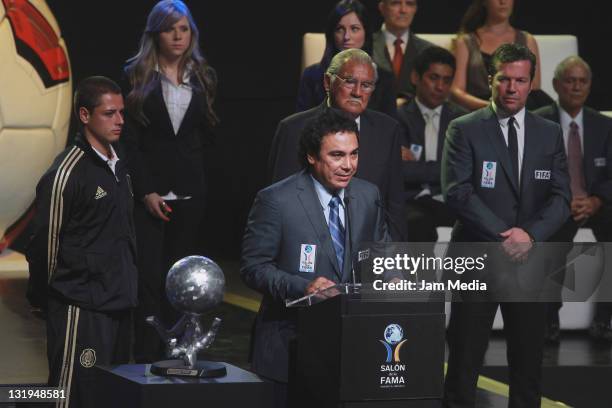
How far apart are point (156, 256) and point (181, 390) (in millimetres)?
2240

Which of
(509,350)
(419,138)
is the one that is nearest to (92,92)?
(509,350)

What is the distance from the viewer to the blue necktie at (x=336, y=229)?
3.97 metres

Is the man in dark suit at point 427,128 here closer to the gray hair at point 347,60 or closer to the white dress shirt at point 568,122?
the white dress shirt at point 568,122

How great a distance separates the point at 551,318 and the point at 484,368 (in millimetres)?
903

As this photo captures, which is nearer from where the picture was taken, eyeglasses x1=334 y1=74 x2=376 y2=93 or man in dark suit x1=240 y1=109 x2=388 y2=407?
man in dark suit x1=240 y1=109 x2=388 y2=407

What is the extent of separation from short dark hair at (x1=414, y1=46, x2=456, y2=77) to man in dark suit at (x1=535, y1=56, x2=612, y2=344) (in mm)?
530

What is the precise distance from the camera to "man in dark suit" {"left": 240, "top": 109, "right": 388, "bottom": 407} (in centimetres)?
393

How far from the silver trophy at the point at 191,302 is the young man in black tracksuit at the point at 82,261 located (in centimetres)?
92

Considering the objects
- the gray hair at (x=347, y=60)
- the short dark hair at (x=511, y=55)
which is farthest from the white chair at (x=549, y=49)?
the gray hair at (x=347, y=60)

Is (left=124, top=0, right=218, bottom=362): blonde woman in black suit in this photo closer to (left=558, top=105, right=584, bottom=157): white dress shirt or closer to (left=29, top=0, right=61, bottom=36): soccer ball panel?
(left=558, top=105, right=584, bottom=157): white dress shirt

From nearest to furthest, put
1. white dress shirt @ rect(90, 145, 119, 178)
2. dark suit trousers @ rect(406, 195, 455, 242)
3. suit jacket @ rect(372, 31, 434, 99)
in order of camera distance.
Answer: white dress shirt @ rect(90, 145, 119, 178) → dark suit trousers @ rect(406, 195, 455, 242) → suit jacket @ rect(372, 31, 434, 99)

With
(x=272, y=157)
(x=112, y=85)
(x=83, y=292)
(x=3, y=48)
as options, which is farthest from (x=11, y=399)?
(x=3, y=48)

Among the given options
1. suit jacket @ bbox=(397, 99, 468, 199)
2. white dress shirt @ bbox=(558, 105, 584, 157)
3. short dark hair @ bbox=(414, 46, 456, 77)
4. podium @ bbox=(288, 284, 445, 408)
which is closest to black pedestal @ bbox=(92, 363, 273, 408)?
podium @ bbox=(288, 284, 445, 408)

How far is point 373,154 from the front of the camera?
4.89 m
